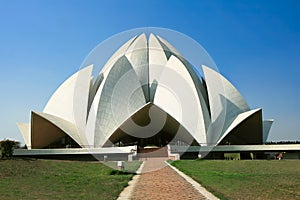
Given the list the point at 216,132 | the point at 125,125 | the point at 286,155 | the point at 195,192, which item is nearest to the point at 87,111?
the point at 125,125

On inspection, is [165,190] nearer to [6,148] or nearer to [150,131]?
[6,148]

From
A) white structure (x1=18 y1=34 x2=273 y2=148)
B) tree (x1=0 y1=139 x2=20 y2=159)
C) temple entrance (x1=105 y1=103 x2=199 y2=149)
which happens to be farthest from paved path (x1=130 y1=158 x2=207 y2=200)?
temple entrance (x1=105 y1=103 x2=199 y2=149)

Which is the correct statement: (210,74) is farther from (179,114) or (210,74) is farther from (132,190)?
(132,190)

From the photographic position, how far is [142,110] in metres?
27.9

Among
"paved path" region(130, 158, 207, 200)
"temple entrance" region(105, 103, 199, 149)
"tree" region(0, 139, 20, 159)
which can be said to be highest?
"temple entrance" region(105, 103, 199, 149)

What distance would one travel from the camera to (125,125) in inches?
1121

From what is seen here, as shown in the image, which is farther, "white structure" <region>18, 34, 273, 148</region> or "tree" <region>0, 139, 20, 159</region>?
"white structure" <region>18, 34, 273, 148</region>

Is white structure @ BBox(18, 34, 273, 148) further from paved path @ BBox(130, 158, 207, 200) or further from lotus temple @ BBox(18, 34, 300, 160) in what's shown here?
paved path @ BBox(130, 158, 207, 200)

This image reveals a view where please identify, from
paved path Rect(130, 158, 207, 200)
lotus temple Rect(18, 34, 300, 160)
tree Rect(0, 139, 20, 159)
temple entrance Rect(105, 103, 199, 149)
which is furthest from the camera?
temple entrance Rect(105, 103, 199, 149)

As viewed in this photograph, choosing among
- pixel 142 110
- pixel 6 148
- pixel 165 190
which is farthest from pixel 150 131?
pixel 165 190

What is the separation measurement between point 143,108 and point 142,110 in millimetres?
478

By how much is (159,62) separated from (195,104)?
704 cm

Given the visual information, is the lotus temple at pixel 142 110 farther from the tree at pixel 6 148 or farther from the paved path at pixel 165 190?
the paved path at pixel 165 190

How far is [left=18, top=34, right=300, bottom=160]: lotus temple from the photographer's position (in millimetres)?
26344
